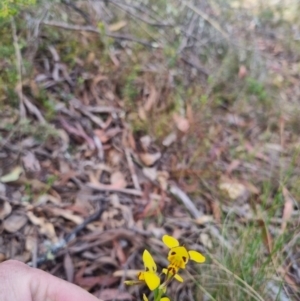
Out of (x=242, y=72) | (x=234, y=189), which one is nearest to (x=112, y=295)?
(x=234, y=189)

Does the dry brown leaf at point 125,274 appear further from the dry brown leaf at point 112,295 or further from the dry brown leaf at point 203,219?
the dry brown leaf at point 203,219

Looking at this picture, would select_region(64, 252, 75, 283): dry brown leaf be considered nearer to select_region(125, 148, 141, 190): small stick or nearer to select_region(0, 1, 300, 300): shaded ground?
select_region(0, 1, 300, 300): shaded ground

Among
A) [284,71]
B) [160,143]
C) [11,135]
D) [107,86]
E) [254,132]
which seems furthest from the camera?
[284,71]

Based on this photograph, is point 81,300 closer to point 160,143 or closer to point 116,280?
point 116,280

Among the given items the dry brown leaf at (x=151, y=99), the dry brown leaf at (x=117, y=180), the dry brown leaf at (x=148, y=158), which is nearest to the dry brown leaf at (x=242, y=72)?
the dry brown leaf at (x=151, y=99)

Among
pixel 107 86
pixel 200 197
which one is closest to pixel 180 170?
pixel 200 197

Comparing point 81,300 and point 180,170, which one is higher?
point 81,300
